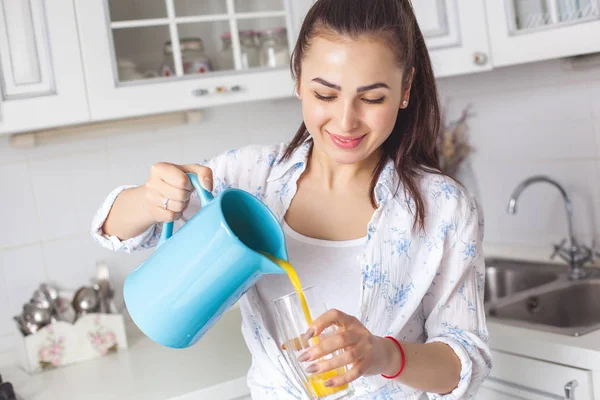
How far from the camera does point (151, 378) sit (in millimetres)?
1713

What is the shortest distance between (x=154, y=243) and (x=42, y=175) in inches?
34.3

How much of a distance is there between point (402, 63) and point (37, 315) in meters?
1.16

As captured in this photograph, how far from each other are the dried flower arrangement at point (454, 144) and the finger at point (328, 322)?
4.62ft

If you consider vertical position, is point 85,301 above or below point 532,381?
above

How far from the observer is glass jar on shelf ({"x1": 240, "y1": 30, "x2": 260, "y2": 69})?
1.89 metres

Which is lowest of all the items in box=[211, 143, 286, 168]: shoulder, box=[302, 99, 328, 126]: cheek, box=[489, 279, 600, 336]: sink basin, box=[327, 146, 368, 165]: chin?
box=[489, 279, 600, 336]: sink basin

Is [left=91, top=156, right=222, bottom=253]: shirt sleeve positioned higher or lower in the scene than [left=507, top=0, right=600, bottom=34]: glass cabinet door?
lower

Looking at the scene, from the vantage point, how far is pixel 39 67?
1653 millimetres

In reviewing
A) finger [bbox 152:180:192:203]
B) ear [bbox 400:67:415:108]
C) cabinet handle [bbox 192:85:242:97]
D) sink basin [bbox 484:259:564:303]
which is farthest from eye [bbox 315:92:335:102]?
sink basin [bbox 484:259:564:303]

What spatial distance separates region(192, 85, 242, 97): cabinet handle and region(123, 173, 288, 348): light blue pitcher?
762 mm

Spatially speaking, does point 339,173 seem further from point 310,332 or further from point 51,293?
point 51,293

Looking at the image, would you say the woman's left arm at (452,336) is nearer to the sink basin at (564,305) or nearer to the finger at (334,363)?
the finger at (334,363)

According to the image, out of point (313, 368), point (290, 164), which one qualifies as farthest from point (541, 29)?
point (313, 368)

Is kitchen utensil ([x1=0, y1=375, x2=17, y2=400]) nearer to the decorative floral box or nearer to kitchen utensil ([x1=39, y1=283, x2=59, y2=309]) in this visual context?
the decorative floral box
